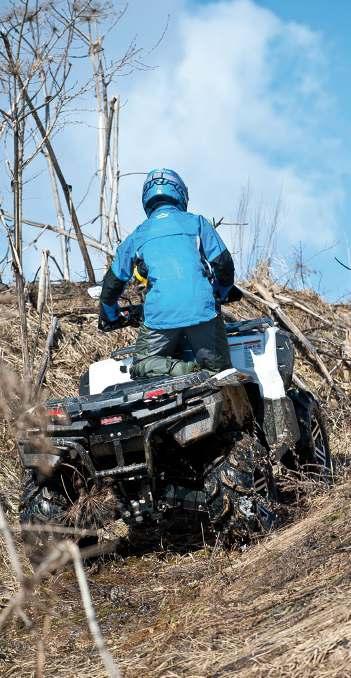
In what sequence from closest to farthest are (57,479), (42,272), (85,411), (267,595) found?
(267,595)
(85,411)
(57,479)
(42,272)

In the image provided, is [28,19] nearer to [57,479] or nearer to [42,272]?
[42,272]

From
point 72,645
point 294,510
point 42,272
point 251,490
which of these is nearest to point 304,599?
point 72,645

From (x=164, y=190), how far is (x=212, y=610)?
302 centimetres

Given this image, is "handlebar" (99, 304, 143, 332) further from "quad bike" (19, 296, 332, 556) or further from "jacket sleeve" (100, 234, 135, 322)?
"quad bike" (19, 296, 332, 556)

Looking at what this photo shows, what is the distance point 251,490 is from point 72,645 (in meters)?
1.60

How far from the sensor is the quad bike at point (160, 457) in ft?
18.2

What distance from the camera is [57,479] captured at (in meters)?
6.05

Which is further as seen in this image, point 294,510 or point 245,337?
point 245,337

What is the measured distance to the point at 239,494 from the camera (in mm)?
5816

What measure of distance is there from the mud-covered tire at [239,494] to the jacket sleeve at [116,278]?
142 centimetres

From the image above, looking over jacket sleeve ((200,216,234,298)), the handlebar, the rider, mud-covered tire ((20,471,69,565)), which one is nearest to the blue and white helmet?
the rider

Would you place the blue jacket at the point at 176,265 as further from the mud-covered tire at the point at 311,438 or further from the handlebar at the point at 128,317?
the mud-covered tire at the point at 311,438

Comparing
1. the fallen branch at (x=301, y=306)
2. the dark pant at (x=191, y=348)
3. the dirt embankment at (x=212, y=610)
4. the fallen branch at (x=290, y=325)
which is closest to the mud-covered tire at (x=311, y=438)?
the dirt embankment at (x=212, y=610)

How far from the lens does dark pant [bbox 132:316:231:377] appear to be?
6129 millimetres
